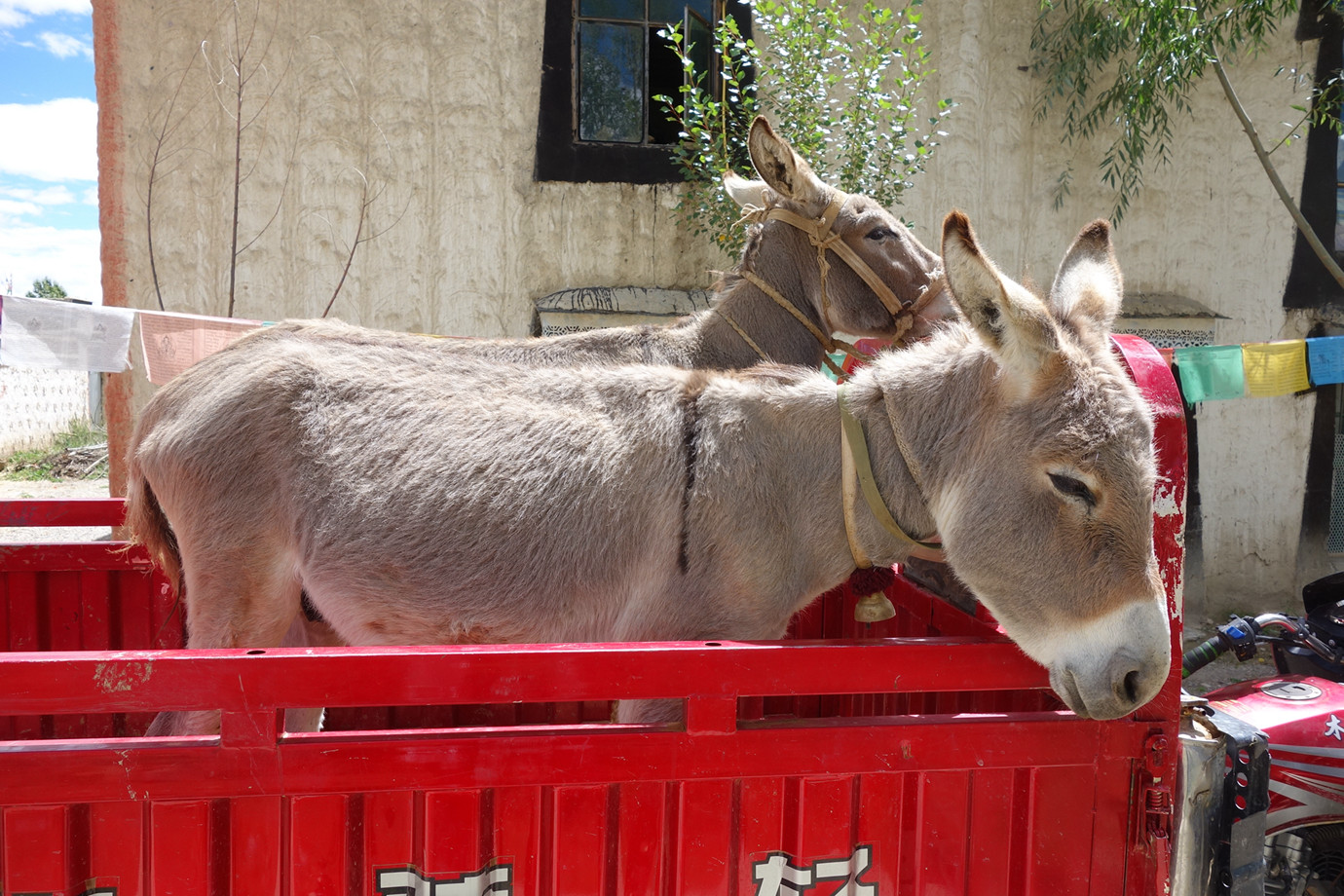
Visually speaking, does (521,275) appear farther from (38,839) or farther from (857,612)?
(38,839)

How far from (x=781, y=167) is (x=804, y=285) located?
0.53 metres

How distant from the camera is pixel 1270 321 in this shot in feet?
25.4

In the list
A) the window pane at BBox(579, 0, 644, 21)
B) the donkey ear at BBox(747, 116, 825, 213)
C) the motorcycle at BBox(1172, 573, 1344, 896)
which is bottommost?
the motorcycle at BBox(1172, 573, 1344, 896)

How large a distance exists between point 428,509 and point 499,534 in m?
0.21

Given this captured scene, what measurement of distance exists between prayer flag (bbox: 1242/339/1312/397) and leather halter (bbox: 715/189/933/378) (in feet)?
11.2

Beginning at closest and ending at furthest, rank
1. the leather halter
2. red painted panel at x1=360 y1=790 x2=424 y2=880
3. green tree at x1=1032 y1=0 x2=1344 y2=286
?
red painted panel at x1=360 y1=790 x2=424 y2=880
the leather halter
green tree at x1=1032 y1=0 x2=1344 y2=286

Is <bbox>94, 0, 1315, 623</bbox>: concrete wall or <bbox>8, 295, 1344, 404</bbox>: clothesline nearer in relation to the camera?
<bbox>8, 295, 1344, 404</bbox>: clothesline

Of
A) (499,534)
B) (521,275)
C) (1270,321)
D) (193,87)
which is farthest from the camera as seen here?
(1270,321)

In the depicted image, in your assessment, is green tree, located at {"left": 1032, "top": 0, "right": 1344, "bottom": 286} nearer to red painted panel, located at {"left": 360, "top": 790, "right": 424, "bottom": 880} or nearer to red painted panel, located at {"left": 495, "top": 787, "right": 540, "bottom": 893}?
red painted panel, located at {"left": 495, "top": 787, "right": 540, "bottom": 893}

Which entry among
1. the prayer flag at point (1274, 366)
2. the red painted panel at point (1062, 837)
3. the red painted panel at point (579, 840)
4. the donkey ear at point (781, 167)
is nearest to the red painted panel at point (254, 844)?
the red painted panel at point (579, 840)

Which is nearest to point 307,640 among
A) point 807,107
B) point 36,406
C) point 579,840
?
point 579,840

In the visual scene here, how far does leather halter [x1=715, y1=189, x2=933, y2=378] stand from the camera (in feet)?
12.2

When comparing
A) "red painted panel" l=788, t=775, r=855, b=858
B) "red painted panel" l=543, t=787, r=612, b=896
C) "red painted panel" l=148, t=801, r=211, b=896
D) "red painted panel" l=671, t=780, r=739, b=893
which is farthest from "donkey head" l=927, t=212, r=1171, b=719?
"red painted panel" l=148, t=801, r=211, b=896

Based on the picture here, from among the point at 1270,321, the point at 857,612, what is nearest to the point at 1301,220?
the point at 1270,321
